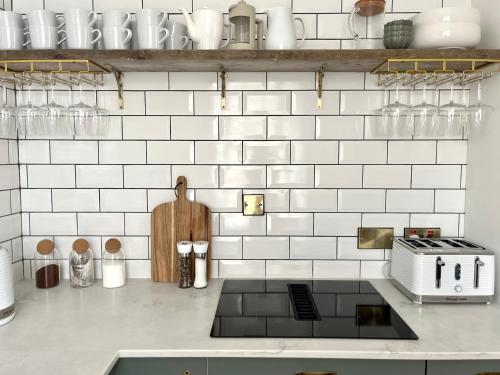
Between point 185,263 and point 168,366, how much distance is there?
0.51 metres

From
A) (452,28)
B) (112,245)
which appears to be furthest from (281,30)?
(112,245)

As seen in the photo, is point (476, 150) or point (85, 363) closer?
point (85, 363)

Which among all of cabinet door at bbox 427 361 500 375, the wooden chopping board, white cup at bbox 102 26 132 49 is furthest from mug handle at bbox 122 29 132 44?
cabinet door at bbox 427 361 500 375

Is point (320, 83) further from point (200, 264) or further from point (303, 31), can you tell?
point (200, 264)

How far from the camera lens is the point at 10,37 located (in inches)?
57.9

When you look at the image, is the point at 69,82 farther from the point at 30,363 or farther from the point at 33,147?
the point at 30,363

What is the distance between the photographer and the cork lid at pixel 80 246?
170cm

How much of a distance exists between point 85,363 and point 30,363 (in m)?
0.15

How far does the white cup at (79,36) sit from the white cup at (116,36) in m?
0.04

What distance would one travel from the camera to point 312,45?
5.70 feet

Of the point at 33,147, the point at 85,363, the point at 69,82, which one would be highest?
the point at 69,82

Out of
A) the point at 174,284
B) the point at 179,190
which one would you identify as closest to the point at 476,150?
the point at 179,190

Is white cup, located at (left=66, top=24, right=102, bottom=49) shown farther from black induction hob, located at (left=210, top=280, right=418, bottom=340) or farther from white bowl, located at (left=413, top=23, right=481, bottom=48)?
white bowl, located at (left=413, top=23, right=481, bottom=48)

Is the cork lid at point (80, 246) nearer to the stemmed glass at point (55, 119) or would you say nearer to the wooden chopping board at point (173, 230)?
the wooden chopping board at point (173, 230)
